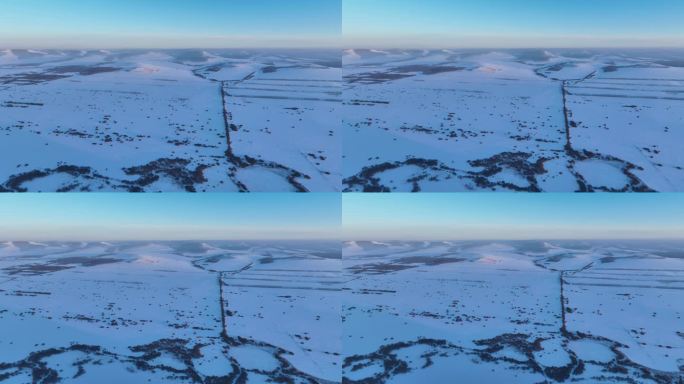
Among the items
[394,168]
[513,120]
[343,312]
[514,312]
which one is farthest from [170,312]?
[513,120]

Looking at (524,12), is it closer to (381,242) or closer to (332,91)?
(332,91)

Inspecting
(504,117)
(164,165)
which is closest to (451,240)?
(504,117)

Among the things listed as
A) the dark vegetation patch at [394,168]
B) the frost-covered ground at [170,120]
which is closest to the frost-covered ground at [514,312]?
the dark vegetation patch at [394,168]

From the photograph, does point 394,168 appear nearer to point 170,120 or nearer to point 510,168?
point 510,168

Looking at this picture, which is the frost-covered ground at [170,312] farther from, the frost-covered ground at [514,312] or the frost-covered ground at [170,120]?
the frost-covered ground at [170,120]

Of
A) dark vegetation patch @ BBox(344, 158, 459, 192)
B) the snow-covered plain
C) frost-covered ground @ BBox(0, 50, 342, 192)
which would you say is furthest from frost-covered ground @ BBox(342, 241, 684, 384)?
frost-covered ground @ BBox(0, 50, 342, 192)

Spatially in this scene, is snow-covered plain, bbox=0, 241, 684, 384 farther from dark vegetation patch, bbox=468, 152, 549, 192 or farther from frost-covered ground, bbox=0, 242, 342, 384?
dark vegetation patch, bbox=468, 152, 549, 192
